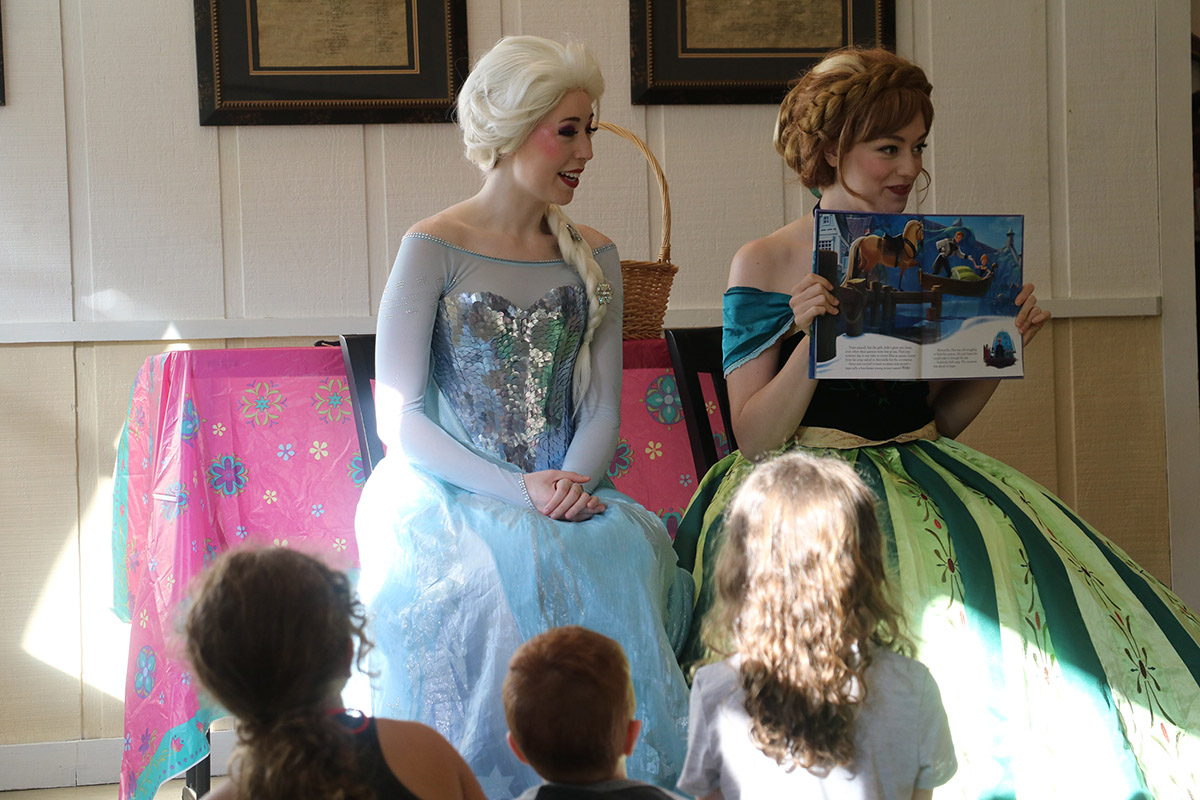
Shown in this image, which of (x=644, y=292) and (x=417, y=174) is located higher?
(x=417, y=174)

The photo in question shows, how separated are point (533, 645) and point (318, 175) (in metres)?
1.92

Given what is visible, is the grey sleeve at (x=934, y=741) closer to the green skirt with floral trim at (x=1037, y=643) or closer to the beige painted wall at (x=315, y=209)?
the green skirt with floral trim at (x=1037, y=643)

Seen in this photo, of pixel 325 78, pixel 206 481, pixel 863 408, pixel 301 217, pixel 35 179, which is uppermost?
pixel 325 78

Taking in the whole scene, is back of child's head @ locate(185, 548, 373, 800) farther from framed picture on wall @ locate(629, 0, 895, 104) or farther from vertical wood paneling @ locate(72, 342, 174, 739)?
framed picture on wall @ locate(629, 0, 895, 104)

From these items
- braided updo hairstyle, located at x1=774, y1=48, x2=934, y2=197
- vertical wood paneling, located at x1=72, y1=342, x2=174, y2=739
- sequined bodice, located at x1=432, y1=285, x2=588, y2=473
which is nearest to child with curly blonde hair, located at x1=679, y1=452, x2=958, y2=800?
sequined bodice, located at x1=432, y1=285, x2=588, y2=473

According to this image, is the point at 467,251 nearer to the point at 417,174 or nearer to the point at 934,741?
the point at 417,174

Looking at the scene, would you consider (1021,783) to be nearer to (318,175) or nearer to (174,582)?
(174,582)

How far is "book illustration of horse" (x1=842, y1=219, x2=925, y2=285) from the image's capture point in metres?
1.74

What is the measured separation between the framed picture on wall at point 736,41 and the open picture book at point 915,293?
1173 millimetres

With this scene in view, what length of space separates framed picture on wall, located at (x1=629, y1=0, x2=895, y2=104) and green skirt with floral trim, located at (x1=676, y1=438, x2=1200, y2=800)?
138 centimetres

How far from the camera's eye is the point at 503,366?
1950mm

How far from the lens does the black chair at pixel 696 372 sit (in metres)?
2.20

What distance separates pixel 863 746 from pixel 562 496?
0.74m

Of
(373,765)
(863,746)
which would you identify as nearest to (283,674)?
(373,765)
